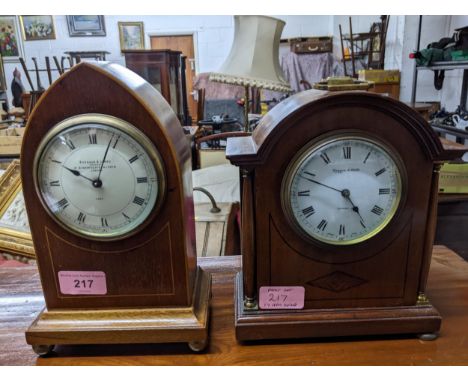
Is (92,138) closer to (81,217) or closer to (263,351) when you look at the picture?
(81,217)

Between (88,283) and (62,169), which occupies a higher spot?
(62,169)

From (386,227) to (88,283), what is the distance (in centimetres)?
52

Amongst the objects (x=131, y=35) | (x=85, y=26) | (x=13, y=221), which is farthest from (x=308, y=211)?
A: (x=85, y=26)

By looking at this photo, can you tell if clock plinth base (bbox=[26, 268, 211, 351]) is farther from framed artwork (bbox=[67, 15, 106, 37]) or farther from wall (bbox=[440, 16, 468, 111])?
framed artwork (bbox=[67, 15, 106, 37])

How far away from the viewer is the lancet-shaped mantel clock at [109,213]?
605 mm

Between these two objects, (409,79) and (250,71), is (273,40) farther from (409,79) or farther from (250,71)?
(409,79)

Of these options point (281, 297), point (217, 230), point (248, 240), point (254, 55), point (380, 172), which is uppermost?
point (254, 55)

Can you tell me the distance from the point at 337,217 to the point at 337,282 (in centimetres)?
12

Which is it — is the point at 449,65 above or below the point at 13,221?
above

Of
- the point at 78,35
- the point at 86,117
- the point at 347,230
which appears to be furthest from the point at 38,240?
the point at 78,35

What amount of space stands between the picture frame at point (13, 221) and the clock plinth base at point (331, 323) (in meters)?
0.80

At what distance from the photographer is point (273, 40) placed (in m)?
1.32

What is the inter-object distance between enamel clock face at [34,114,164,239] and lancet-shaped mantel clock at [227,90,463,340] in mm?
144

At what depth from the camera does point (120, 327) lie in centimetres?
69
